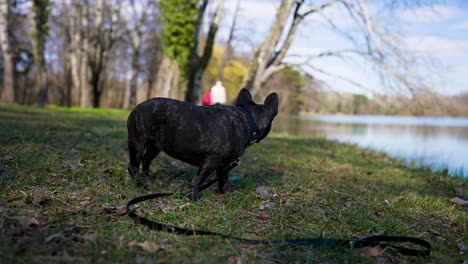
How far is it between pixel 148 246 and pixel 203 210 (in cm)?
103

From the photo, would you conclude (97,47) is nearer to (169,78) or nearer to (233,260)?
(169,78)

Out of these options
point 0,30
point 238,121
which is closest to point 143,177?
point 238,121

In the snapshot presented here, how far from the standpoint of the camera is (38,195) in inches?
128

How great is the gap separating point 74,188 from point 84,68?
2285 centimetres

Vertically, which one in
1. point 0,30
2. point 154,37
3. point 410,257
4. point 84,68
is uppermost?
point 154,37

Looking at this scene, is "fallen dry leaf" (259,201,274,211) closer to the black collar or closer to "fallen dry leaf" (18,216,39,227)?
the black collar

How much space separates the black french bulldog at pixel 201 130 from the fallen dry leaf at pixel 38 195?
107 centimetres

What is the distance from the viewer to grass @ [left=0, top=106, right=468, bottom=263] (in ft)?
7.91

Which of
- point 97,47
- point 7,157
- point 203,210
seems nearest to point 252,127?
point 203,210

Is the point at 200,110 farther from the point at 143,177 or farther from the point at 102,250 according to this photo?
the point at 102,250

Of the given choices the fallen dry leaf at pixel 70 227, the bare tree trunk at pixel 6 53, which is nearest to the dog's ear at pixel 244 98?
the fallen dry leaf at pixel 70 227

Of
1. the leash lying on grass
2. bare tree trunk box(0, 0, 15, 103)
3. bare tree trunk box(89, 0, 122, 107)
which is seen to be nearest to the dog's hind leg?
the leash lying on grass

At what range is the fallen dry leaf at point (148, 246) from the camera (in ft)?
7.92

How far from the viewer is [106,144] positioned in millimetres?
7094
